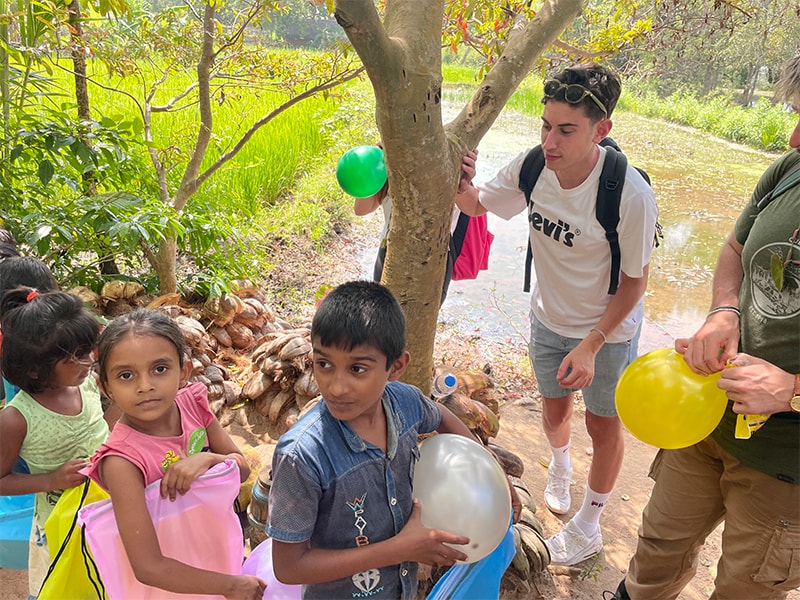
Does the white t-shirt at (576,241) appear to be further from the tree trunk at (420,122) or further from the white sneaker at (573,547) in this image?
the white sneaker at (573,547)

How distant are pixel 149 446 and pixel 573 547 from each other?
1694mm

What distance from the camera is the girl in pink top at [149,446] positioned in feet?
3.75

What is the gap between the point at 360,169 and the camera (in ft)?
6.88

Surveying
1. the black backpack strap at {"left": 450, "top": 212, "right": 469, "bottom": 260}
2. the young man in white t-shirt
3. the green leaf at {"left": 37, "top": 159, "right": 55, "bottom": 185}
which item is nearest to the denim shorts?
the young man in white t-shirt

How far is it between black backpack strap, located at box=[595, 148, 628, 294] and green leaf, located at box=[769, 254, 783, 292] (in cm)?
53

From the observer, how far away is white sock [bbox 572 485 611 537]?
2180 mm

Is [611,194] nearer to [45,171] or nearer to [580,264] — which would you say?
[580,264]

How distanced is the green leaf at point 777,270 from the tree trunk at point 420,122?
0.87 metres

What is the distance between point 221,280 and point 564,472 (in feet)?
7.01

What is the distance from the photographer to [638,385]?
145 cm

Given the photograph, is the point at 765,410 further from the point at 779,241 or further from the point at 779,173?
the point at 779,173

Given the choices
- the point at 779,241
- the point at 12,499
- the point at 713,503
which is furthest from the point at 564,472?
the point at 12,499

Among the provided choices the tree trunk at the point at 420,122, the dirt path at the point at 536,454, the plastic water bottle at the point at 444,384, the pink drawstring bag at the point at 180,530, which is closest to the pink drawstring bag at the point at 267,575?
the pink drawstring bag at the point at 180,530

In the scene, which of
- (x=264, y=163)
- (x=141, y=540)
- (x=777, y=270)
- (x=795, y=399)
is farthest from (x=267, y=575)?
(x=264, y=163)
